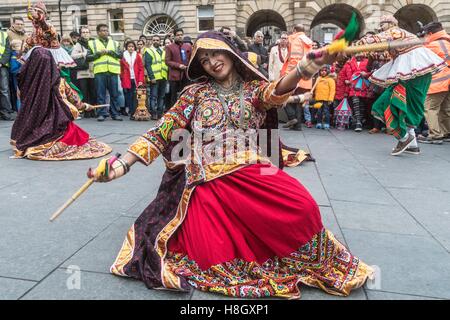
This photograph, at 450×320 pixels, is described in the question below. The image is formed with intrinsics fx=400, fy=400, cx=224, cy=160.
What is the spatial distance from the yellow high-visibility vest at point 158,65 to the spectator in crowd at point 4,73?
3.11 metres

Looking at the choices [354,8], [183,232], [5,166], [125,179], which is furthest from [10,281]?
[354,8]

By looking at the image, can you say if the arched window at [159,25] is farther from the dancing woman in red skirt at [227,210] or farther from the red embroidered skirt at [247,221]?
the red embroidered skirt at [247,221]

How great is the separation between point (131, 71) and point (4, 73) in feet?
9.12

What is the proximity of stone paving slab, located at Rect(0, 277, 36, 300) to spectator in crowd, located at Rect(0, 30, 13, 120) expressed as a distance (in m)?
7.98

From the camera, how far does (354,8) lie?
23688mm

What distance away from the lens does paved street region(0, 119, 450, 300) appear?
7.05ft

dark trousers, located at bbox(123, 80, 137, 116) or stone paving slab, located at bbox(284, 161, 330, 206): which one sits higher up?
dark trousers, located at bbox(123, 80, 137, 116)

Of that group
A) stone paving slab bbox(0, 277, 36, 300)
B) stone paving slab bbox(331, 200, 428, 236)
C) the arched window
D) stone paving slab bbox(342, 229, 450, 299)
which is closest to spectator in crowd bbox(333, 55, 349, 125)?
stone paving slab bbox(331, 200, 428, 236)

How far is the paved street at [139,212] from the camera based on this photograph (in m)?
2.15

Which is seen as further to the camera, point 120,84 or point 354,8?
point 354,8

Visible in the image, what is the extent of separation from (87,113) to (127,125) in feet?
6.35

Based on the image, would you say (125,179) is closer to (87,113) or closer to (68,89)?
(68,89)

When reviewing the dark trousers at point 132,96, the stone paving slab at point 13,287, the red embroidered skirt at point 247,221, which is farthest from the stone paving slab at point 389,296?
the dark trousers at point 132,96

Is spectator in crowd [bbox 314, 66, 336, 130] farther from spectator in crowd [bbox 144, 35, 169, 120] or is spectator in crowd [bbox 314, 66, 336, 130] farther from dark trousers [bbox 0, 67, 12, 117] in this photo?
dark trousers [bbox 0, 67, 12, 117]
